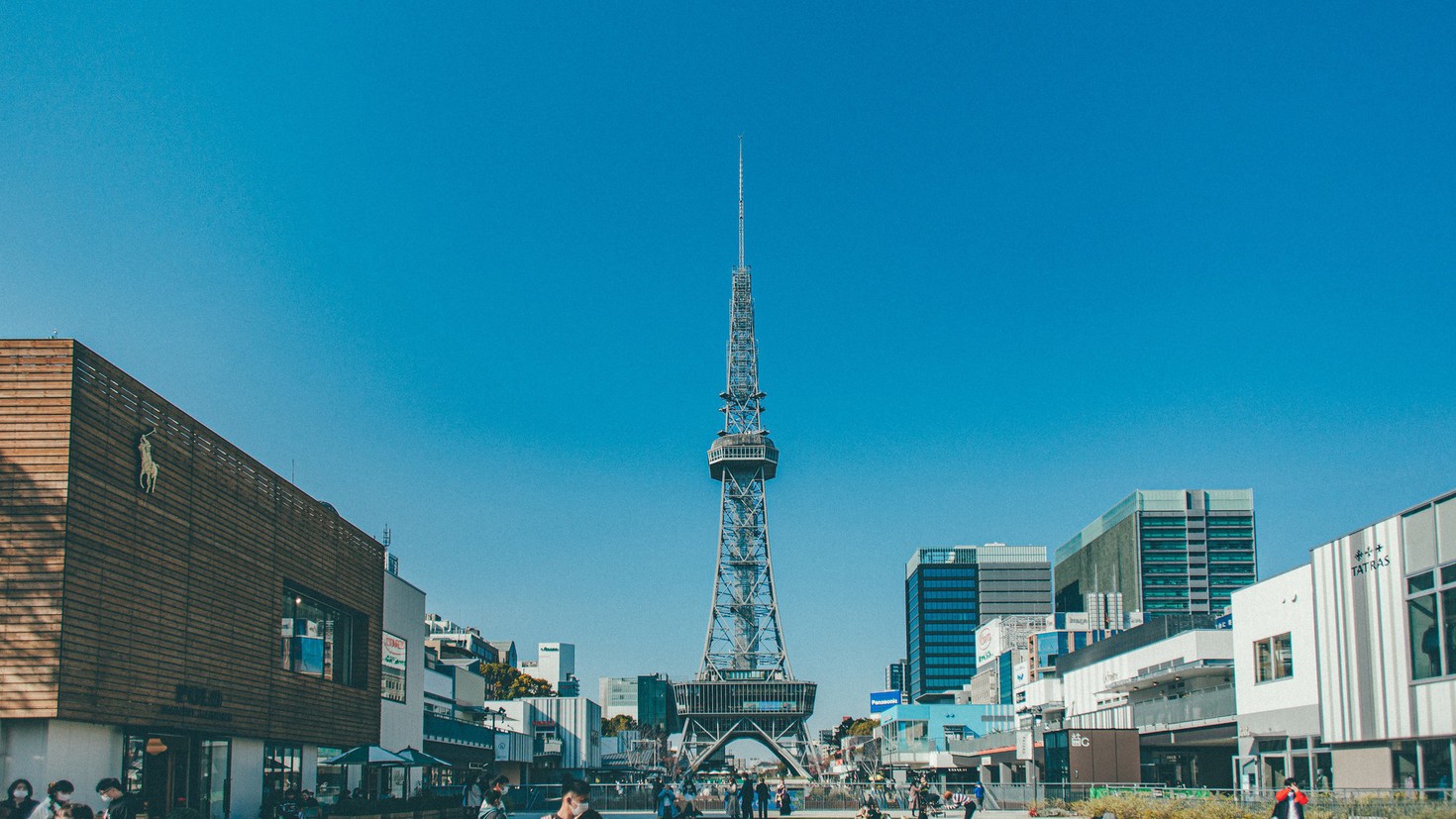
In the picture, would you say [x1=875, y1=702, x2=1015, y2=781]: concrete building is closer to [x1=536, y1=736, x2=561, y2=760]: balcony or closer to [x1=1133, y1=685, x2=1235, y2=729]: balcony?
[x1=536, y1=736, x2=561, y2=760]: balcony

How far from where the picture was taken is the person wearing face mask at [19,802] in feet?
58.2

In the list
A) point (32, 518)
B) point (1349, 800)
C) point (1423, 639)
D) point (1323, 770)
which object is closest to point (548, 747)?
point (1323, 770)

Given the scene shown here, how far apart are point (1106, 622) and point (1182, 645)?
103 metres

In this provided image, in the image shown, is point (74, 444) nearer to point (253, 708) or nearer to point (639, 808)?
point (253, 708)

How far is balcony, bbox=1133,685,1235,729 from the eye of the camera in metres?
44.8

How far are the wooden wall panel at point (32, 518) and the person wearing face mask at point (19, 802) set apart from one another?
197 centimetres

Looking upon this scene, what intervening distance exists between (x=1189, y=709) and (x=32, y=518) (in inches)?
1587

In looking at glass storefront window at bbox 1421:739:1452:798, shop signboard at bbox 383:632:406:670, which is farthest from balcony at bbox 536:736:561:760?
glass storefront window at bbox 1421:739:1452:798

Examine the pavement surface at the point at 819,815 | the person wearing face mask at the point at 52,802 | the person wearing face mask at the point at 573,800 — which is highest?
the person wearing face mask at the point at 573,800

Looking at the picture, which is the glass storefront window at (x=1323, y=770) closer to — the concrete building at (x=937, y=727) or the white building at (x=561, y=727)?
the white building at (x=561, y=727)

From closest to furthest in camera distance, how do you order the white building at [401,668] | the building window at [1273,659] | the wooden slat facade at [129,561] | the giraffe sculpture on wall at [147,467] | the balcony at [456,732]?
the wooden slat facade at [129,561] < the giraffe sculpture on wall at [147,467] < the building window at [1273,659] < the white building at [401,668] < the balcony at [456,732]

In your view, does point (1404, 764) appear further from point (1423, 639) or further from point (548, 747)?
point (548, 747)

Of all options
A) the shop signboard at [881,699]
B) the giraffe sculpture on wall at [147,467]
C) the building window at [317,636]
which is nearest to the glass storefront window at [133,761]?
the giraffe sculpture on wall at [147,467]

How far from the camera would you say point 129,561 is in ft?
77.4
